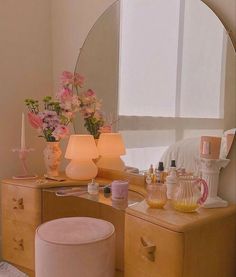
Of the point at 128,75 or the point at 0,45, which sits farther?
the point at 0,45

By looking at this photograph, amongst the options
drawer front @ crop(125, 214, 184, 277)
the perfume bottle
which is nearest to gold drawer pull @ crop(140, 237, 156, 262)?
drawer front @ crop(125, 214, 184, 277)

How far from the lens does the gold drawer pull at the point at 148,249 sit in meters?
1.30

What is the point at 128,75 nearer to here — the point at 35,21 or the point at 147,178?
the point at 147,178

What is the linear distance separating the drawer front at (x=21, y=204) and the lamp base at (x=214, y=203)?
0.92m

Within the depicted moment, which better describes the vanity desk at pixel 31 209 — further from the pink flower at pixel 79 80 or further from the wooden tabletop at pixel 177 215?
the pink flower at pixel 79 80

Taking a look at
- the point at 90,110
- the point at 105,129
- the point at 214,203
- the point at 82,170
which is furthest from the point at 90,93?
the point at 214,203

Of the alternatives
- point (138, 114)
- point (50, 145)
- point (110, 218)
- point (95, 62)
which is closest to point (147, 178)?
point (138, 114)

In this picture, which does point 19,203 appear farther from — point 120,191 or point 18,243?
point 120,191

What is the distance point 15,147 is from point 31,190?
19.6 inches

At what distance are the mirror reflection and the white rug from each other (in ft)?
3.10

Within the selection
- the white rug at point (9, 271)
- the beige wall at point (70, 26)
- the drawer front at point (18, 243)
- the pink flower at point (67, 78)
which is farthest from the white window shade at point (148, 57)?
the white rug at point (9, 271)

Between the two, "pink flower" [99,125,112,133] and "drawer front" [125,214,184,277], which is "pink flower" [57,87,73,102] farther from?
"drawer front" [125,214,184,277]

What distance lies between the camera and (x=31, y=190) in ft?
6.17

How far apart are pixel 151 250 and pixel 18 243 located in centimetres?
101
